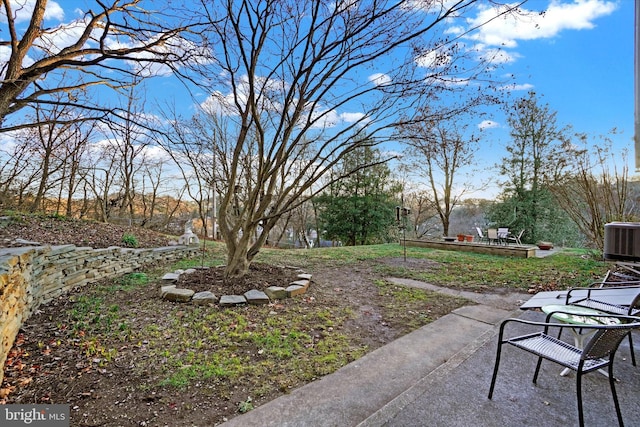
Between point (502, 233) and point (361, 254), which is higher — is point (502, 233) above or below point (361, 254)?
above

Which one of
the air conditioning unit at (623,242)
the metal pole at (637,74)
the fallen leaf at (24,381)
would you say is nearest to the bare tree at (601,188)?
the metal pole at (637,74)

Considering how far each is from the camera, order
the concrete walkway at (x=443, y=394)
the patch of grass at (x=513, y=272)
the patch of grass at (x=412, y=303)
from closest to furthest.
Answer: the concrete walkway at (x=443, y=394), the patch of grass at (x=412, y=303), the patch of grass at (x=513, y=272)

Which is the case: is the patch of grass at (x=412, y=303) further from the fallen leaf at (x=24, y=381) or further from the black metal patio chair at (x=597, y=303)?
the fallen leaf at (x=24, y=381)

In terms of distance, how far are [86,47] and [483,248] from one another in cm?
980

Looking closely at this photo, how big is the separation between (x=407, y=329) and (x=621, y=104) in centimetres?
593

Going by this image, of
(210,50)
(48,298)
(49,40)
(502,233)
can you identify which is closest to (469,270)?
(502,233)

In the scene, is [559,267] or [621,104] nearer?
Answer: [621,104]

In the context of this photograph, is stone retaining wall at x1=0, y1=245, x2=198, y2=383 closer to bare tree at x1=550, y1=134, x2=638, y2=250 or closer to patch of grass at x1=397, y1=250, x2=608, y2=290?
patch of grass at x1=397, y1=250, x2=608, y2=290

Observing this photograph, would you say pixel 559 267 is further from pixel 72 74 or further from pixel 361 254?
pixel 72 74

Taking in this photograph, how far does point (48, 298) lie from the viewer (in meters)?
3.26

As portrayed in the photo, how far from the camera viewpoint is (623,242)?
265cm

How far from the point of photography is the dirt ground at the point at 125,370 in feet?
5.38

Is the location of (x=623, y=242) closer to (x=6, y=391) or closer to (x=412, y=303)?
(x=412, y=303)

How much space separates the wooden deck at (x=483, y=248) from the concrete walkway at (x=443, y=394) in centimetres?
618
